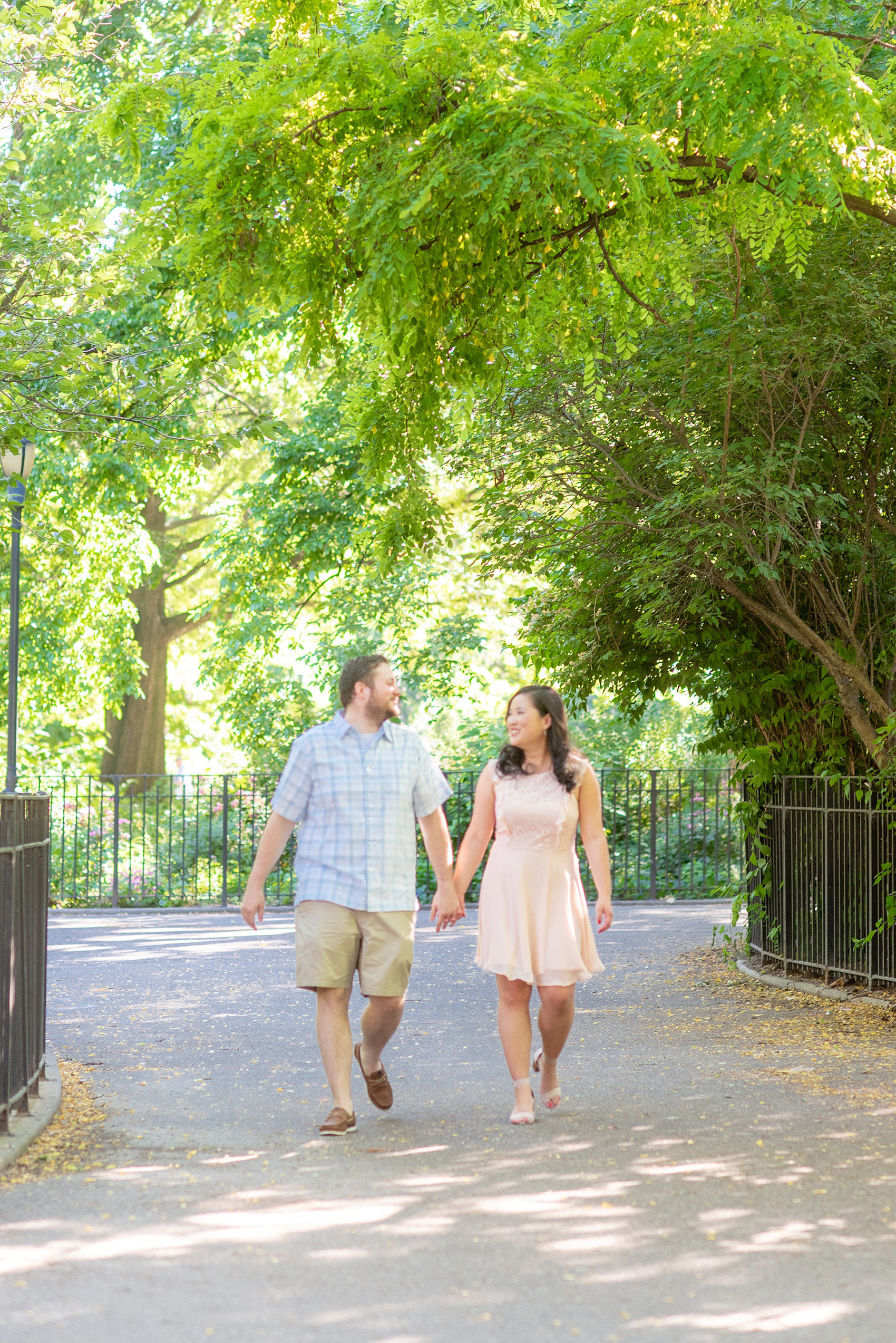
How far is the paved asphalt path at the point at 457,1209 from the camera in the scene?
3951 millimetres

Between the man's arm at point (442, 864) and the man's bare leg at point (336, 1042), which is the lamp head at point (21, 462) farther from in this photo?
the man's bare leg at point (336, 1042)

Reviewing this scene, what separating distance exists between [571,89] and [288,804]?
3.36 metres

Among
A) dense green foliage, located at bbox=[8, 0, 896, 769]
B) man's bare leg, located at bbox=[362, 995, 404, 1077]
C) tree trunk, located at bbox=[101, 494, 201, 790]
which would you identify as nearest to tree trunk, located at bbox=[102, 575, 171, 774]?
tree trunk, located at bbox=[101, 494, 201, 790]

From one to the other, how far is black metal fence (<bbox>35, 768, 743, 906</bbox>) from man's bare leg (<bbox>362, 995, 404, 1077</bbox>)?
13.8 m

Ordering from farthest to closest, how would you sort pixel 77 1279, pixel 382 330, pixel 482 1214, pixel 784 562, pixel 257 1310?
pixel 784 562 < pixel 382 330 < pixel 482 1214 < pixel 77 1279 < pixel 257 1310

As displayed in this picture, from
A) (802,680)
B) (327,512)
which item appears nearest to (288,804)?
(802,680)

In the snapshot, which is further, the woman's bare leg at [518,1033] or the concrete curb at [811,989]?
the concrete curb at [811,989]

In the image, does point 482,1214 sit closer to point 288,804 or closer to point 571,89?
point 288,804

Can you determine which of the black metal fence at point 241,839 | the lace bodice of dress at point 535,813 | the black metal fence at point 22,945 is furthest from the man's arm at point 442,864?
the black metal fence at point 241,839

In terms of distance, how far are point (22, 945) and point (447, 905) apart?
186 centimetres

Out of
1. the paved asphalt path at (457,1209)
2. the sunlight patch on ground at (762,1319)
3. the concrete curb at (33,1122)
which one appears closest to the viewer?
the sunlight patch on ground at (762,1319)

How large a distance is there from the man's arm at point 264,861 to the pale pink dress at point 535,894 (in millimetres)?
902

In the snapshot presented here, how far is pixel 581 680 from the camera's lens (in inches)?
448

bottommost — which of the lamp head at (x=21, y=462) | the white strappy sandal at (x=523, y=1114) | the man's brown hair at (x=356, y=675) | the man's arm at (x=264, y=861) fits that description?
the white strappy sandal at (x=523, y=1114)
